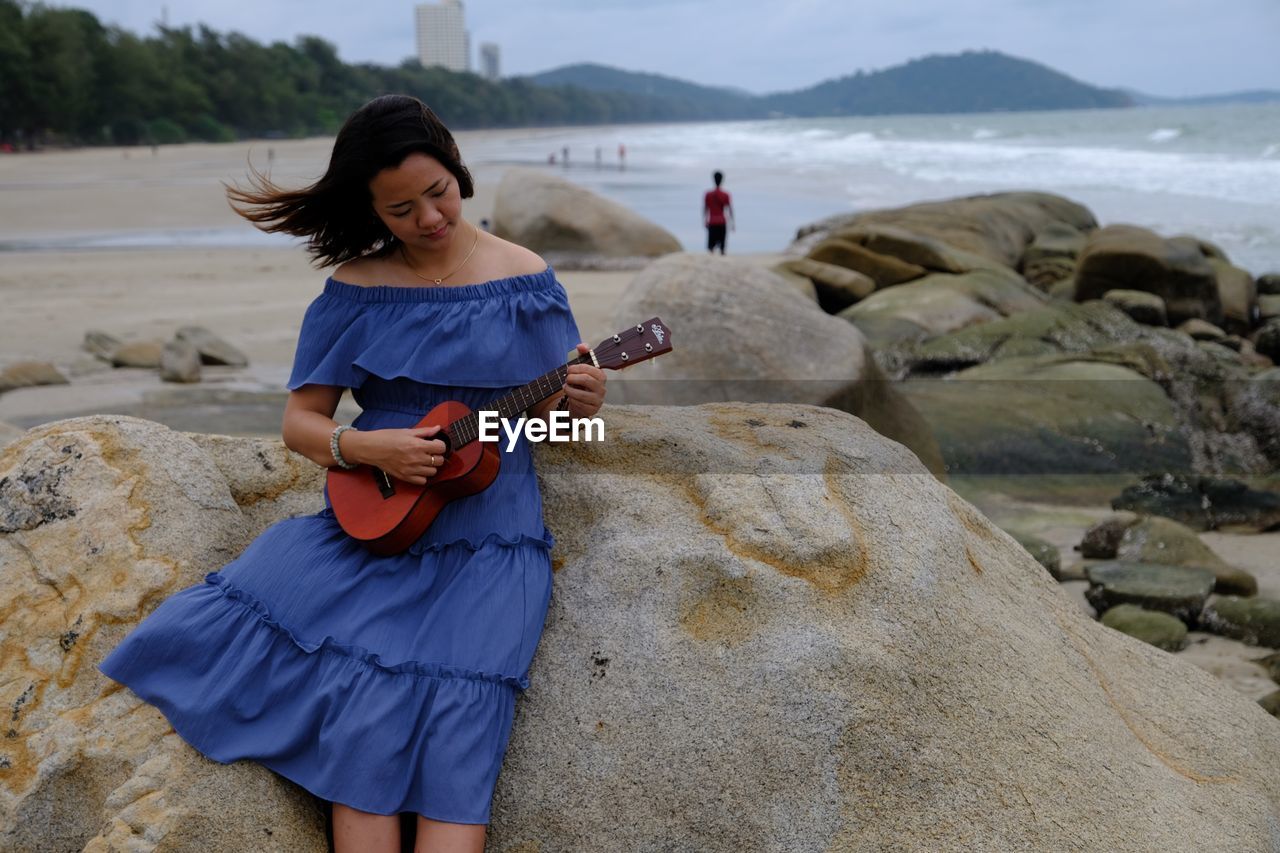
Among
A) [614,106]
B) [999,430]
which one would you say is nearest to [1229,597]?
[999,430]

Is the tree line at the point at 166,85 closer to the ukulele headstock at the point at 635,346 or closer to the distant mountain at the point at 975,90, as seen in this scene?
the ukulele headstock at the point at 635,346

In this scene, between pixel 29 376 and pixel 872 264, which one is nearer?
pixel 29 376

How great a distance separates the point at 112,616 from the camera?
259 centimetres

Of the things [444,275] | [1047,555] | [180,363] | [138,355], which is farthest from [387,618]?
[138,355]

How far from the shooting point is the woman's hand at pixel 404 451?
2.49 m

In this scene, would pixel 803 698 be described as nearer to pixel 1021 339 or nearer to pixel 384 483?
pixel 384 483

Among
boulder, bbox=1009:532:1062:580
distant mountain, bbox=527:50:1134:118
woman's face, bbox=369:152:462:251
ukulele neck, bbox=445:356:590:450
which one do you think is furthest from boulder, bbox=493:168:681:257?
distant mountain, bbox=527:50:1134:118

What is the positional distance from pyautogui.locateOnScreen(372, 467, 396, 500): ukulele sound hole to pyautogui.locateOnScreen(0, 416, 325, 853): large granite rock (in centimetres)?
50

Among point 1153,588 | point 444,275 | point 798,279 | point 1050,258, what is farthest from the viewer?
point 1050,258

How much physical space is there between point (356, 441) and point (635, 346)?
0.64 meters

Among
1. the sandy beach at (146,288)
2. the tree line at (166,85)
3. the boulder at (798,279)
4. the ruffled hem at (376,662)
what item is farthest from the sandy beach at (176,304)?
the tree line at (166,85)

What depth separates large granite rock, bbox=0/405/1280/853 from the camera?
7.72ft

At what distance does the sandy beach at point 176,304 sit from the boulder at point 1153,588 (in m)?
0.16

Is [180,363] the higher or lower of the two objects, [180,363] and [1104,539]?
the higher
